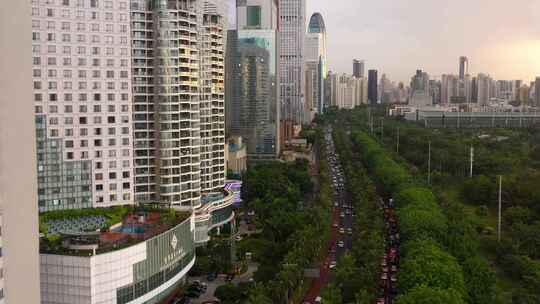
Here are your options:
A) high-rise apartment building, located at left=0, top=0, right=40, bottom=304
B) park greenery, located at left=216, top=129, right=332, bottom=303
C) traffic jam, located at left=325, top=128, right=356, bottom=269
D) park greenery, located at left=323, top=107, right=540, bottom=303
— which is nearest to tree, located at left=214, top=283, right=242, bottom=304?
park greenery, located at left=216, top=129, right=332, bottom=303

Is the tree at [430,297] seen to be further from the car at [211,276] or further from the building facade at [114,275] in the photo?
the car at [211,276]

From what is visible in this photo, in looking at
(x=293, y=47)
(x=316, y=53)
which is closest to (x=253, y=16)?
(x=293, y=47)

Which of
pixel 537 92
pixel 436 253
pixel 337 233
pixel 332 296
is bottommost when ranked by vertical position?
pixel 337 233

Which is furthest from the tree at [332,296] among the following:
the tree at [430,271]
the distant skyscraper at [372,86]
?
the distant skyscraper at [372,86]

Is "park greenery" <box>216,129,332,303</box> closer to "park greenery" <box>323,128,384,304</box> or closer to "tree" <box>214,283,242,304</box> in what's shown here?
"tree" <box>214,283,242,304</box>

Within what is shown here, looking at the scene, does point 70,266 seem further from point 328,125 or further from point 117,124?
point 328,125

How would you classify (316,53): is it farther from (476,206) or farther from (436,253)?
(436,253)
